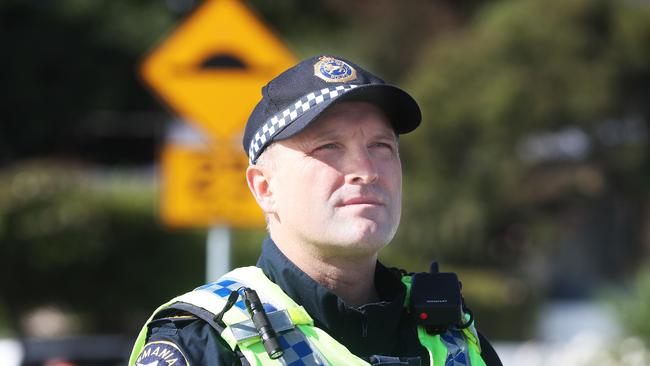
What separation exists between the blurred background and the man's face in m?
9.86

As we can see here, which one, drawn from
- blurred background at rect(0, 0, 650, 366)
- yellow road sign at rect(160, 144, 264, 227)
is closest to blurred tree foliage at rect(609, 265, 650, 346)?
blurred background at rect(0, 0, 650, 366)

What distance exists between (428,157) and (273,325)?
19.0 m

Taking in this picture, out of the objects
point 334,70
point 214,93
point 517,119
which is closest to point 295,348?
point 334,70

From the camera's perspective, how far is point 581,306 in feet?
85.6

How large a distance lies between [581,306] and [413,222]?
6997mm

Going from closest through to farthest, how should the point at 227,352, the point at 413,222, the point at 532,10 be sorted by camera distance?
1. the point at 227,352
2. the point at 413,222
3. the point at 532,10

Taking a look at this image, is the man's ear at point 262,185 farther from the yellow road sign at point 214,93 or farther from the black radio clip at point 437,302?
the yellow road sign at point 214,93

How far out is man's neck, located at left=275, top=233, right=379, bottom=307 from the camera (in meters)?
2.56

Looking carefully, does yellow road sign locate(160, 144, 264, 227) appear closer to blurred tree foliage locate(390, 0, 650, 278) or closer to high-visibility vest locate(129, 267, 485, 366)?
high-visibility vest locate(129, 267, 485, 366)

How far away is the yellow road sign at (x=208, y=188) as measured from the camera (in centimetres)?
653

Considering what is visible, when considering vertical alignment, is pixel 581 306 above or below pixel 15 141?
below

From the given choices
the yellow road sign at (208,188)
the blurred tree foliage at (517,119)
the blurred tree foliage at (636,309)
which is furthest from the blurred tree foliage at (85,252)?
the yellow road sign at (208,188)

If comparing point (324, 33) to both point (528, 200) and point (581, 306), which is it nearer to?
point (528, 200)

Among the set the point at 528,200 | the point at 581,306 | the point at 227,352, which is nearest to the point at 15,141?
the point at 528,200
